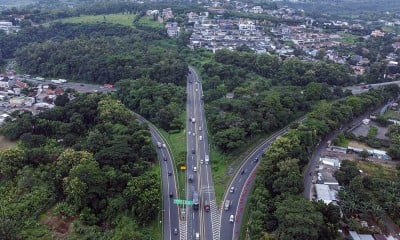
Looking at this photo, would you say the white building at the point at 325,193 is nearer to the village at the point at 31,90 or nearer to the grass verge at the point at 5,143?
the grass verge at the point at 5,143

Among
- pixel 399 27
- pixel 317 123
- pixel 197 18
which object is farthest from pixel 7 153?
pixel 399 27

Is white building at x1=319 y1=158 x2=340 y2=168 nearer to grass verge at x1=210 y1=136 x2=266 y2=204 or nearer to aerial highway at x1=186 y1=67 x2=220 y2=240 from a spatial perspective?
grass verge at x1=210 y1=136 x2=266 y2=204

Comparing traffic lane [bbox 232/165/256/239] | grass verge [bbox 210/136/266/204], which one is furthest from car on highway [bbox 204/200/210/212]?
traffic lane [bbox 232/165/256/239]

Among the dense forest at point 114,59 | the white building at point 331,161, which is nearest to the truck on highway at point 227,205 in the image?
the white building at point 331,161

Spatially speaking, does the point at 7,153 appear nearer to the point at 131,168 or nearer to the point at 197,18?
the point at 131,168

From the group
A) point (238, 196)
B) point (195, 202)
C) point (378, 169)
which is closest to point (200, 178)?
point (238, 196)
